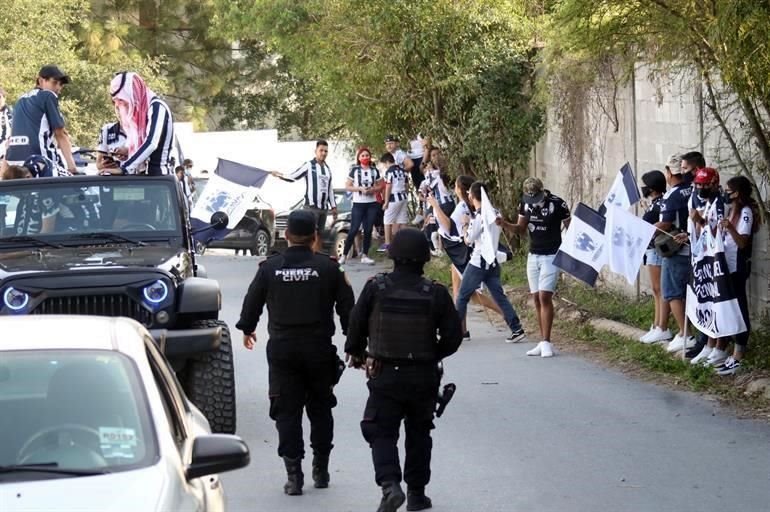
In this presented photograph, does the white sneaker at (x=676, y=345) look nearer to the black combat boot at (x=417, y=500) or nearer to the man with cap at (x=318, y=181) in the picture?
the black combat boot at (x=417, y=500)

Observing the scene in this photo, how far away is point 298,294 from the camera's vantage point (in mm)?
9023

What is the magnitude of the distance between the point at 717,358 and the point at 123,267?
18.3 feet

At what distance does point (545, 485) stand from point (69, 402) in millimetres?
4342

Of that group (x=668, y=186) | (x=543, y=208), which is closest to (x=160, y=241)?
(x=543, y=208)

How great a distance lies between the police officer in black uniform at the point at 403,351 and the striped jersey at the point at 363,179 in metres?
16.4

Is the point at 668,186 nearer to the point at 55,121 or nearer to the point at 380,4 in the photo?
the point at 55,121

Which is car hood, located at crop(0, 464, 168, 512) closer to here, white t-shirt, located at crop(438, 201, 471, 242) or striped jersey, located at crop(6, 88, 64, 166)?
striped jersey, located at crop(6, 88, 64, 166)

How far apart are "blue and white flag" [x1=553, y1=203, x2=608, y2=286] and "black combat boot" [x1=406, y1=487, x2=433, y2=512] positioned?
232 inches

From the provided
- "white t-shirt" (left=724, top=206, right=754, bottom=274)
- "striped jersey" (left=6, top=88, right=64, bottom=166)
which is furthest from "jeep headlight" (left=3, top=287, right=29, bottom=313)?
"white t-shirt" (left=724, top=206, right=754, bottom=274)

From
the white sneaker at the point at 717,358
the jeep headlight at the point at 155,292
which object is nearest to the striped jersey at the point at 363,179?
the white sneaker at the point at 717,358

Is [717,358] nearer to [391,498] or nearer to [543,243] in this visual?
[543,243]

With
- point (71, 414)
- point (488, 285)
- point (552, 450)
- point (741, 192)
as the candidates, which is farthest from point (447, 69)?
point (71, 414)

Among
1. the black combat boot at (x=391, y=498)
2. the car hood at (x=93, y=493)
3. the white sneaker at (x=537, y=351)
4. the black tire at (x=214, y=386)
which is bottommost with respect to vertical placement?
the white sneaker at (x=537, y=351)

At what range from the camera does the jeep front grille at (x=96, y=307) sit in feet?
32.9
